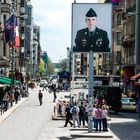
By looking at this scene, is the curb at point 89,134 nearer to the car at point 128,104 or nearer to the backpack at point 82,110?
the backpack at point 82,110

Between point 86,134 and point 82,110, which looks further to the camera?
point 82,110

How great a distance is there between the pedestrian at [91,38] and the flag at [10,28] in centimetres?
2986

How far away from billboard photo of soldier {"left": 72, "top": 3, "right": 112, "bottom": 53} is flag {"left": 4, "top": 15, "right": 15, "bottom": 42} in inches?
1177

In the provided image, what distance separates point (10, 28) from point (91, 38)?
30637mm

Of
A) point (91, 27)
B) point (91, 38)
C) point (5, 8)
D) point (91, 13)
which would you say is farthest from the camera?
point (5, 8)

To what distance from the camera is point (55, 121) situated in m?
43.7

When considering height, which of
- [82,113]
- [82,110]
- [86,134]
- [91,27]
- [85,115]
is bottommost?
[86,134]

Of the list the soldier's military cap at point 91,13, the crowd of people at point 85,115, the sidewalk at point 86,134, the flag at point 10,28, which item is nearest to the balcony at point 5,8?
the flag at point 10,28

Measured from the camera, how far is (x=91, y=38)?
33.7 metres

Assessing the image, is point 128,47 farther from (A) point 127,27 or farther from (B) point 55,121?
(B) point 55,121

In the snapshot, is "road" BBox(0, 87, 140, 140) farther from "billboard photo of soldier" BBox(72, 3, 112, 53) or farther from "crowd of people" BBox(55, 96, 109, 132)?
"billboard photo of soldier" BBox(72, 3, 112, 53)

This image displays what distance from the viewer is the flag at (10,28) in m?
63.2

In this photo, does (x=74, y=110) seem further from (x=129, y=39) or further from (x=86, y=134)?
(x=129, y=39)

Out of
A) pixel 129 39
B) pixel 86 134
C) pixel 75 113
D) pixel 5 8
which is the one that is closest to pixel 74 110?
pixel 75 113
